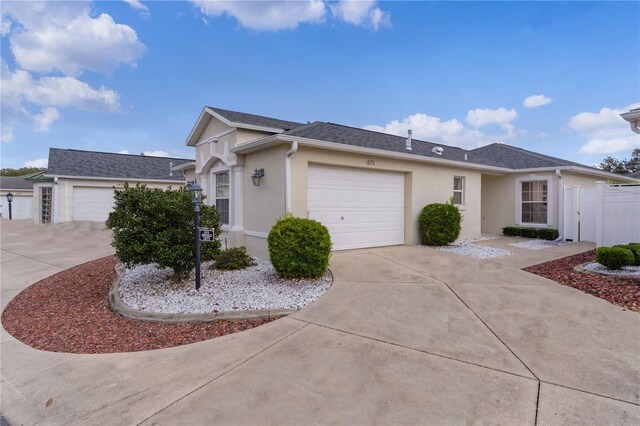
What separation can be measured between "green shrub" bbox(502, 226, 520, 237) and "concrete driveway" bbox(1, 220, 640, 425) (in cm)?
885

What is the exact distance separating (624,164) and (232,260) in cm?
4153

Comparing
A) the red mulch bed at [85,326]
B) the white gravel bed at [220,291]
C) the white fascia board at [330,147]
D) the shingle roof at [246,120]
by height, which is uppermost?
the shingle roof at [246,120]

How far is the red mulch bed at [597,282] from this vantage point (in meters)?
5.14

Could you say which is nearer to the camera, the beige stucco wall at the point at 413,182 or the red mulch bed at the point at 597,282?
the red mulch bed at the point at 597,282

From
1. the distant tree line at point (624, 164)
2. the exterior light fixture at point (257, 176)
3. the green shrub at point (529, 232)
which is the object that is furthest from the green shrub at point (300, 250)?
the distant tree line at point (624, 164)

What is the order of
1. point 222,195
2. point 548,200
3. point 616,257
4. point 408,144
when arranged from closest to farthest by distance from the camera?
1. point 616,257
2. point 222,195
3. point 408,144
4. point 548,200

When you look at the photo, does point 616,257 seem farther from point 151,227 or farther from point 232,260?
point 151,227

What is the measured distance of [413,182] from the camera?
10.4 m

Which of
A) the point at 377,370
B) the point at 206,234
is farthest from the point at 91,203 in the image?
the point at 377,370

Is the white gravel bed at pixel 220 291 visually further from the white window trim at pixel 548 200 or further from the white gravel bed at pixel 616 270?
the white window trim at pixel 548 200

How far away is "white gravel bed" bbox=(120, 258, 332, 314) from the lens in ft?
16.6

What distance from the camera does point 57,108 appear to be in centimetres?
1423

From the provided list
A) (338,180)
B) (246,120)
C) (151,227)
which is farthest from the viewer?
(246,120)

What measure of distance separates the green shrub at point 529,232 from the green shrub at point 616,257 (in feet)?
21.5
